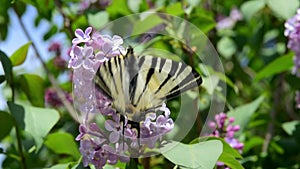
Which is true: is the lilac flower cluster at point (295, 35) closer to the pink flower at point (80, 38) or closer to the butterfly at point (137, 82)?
the butterfly at point (137, 82)

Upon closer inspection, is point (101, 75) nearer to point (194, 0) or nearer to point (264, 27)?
point (194, 0)

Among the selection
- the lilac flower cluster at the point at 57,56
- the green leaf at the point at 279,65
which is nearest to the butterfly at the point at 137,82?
the green leaf at the point at 279,65

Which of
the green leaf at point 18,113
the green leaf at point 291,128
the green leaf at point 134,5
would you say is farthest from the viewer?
the green leaf at point 134,5

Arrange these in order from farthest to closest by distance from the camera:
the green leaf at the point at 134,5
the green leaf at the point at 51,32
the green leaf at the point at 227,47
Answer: the green leaf at the point at 51,32 → the green leaf at the point at 227,47 → the green leaf at the point at 134,5

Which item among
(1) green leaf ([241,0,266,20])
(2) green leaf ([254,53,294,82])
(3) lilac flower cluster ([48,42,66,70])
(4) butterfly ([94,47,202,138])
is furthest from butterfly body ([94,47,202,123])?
(3) lilac flower cluster ([48,42,66,70])

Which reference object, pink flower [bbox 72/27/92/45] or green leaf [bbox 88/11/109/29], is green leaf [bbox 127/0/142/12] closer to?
green leaf [bbox 88/11/109/29]

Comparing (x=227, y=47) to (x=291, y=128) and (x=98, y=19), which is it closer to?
(x=291, y=128)
